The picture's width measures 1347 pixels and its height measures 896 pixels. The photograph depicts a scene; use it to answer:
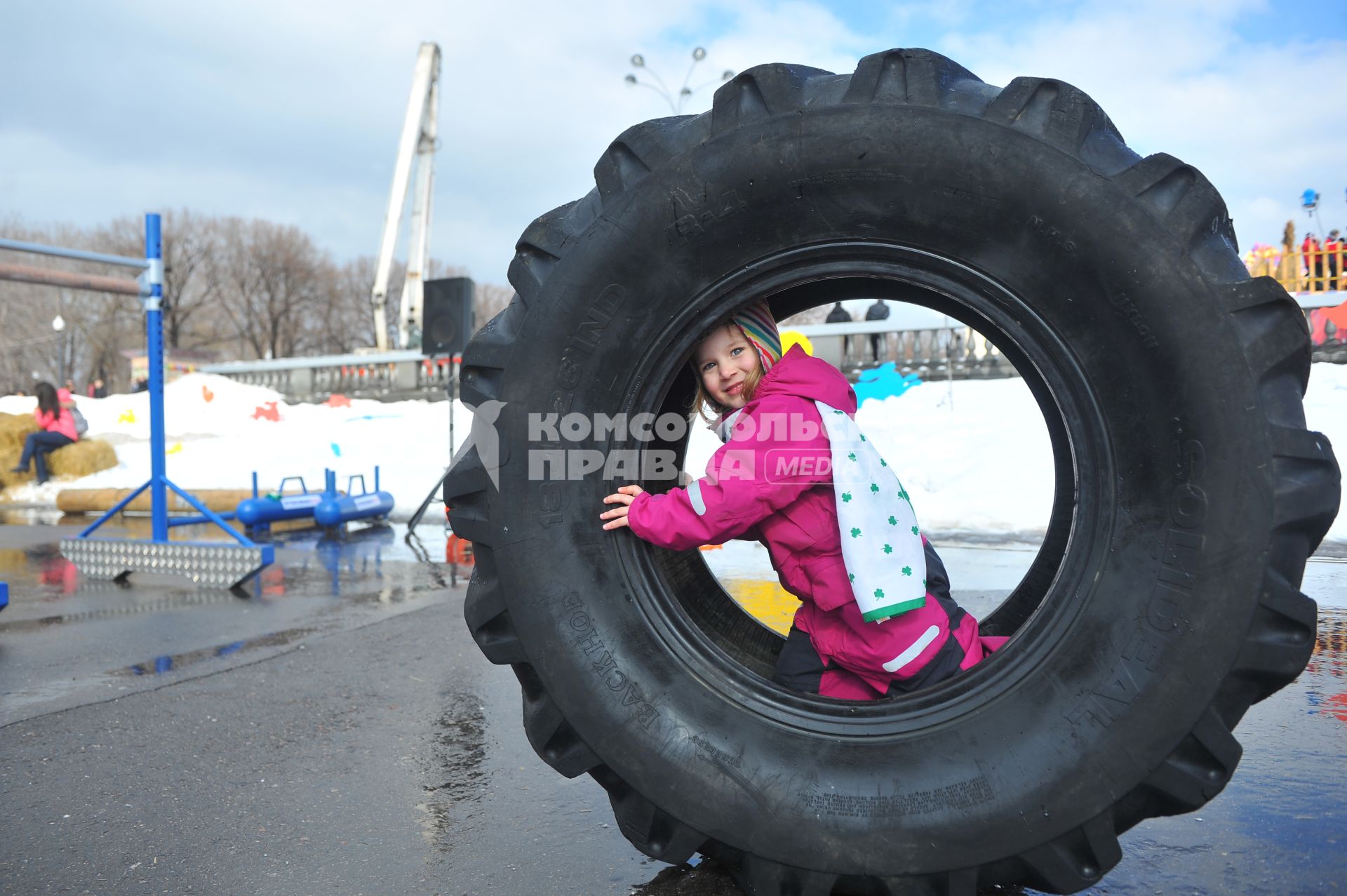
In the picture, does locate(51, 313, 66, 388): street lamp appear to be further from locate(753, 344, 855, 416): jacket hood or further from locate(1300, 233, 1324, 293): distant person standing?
locate(753, 344, 855, 416): jacket hood

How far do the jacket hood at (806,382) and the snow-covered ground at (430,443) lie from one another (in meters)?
4.67

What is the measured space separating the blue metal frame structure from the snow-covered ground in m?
4.19

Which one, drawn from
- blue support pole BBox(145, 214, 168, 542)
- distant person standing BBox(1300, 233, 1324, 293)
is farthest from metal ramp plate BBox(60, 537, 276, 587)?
distant person standing BBox(1300, 233, 1324, 293)

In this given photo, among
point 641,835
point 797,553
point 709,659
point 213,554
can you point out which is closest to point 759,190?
point 797,553

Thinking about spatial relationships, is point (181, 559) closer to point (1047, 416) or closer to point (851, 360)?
point (1047, 416)

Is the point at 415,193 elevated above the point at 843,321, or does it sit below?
above

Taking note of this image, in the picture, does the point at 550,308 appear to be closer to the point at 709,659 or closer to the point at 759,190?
the point at 759,190

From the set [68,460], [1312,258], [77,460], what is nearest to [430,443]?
[77,460]

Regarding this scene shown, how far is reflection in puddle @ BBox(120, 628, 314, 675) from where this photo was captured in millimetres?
4328

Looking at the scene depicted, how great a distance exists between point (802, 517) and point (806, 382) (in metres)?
0.33

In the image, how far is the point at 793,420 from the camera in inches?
86.1

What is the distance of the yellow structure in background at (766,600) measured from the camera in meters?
4.95

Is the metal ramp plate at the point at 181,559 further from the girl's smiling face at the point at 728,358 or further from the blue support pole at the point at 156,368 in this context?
the girl's smiling face at the point at 728,358

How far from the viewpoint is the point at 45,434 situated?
1443cm
